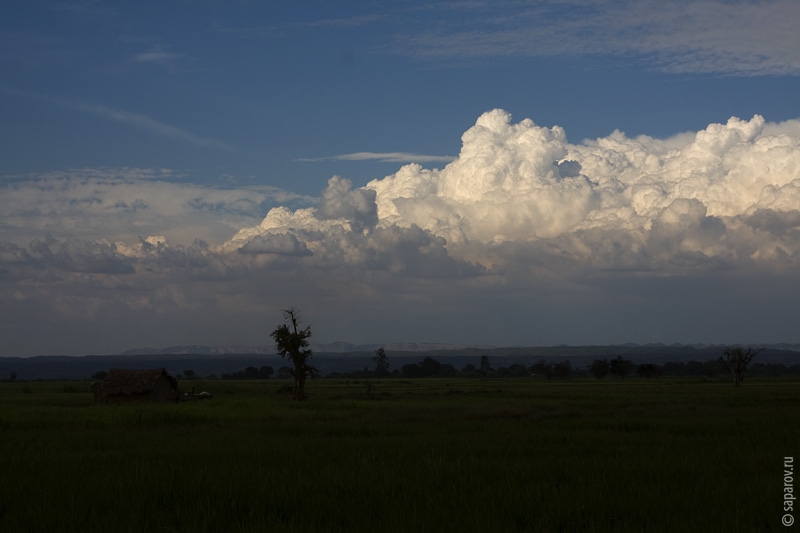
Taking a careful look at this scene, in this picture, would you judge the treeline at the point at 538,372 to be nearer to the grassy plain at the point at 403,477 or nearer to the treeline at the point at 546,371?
the treeline at the point at 546,371

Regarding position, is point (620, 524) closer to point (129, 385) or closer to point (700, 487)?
point (700, 487)

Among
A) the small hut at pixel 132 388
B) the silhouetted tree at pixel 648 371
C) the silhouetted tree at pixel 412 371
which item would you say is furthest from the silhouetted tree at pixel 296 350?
the silhouetted tree at pixel 412 371

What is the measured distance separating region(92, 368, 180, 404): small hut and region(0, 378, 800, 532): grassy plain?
2063cm

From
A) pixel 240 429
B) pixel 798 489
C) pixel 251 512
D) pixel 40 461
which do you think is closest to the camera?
pixel 251 512

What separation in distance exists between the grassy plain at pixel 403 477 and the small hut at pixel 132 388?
67.7 feet

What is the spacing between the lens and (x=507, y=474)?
48.0 feet

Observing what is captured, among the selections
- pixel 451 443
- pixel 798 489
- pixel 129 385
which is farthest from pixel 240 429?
pixel 129 385

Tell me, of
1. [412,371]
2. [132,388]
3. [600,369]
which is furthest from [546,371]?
[132,388]

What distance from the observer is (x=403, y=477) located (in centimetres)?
1428

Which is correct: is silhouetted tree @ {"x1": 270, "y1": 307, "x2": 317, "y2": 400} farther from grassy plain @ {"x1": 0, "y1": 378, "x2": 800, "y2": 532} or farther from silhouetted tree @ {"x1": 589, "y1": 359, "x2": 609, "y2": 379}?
silhouetted tree @ {"x1": 589, "y1": 359, "x2": 609, "y2": 379}

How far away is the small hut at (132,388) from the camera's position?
4616cm

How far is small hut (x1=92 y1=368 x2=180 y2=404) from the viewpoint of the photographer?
1817 inches

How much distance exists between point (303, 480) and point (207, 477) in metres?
1.80

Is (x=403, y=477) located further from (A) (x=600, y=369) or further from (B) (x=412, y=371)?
(B) (x=412, y=371)
